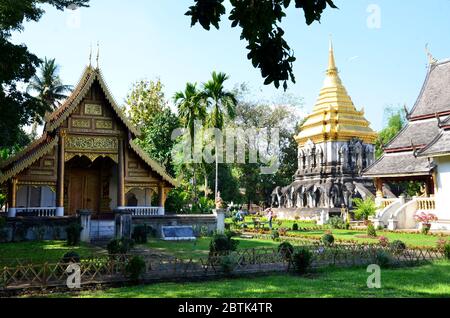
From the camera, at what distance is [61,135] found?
2119cm

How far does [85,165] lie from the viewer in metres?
24.6

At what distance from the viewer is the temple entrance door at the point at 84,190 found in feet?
78.9

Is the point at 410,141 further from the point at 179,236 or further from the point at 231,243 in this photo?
the point at 231,243

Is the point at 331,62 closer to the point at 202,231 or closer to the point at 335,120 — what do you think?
the point at 335,120

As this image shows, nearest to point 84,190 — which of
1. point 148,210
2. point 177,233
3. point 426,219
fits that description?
point 148,210

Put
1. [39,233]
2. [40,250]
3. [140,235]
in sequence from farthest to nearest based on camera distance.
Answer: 1. [39,233]
2. [140,235]
3. [40,250]

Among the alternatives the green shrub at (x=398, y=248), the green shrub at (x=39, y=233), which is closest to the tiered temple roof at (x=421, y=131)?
the green shrub at (x=398, y=248)

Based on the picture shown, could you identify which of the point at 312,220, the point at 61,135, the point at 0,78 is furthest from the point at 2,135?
the point at 312,220

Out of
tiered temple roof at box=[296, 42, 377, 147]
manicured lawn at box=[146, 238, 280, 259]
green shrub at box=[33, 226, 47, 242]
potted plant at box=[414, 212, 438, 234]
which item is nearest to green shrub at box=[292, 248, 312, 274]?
manicured lawn at box=[146, 238, 280, 259]

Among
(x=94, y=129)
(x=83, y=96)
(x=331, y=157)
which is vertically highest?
(x=83, y=96)

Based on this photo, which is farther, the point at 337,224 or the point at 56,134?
the point at 337,224

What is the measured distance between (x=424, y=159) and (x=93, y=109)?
66.3 ft

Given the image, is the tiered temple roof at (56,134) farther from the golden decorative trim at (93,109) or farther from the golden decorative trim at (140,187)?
the golden decorative trim at (140,187)

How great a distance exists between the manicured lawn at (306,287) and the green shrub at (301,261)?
289 millimetres
